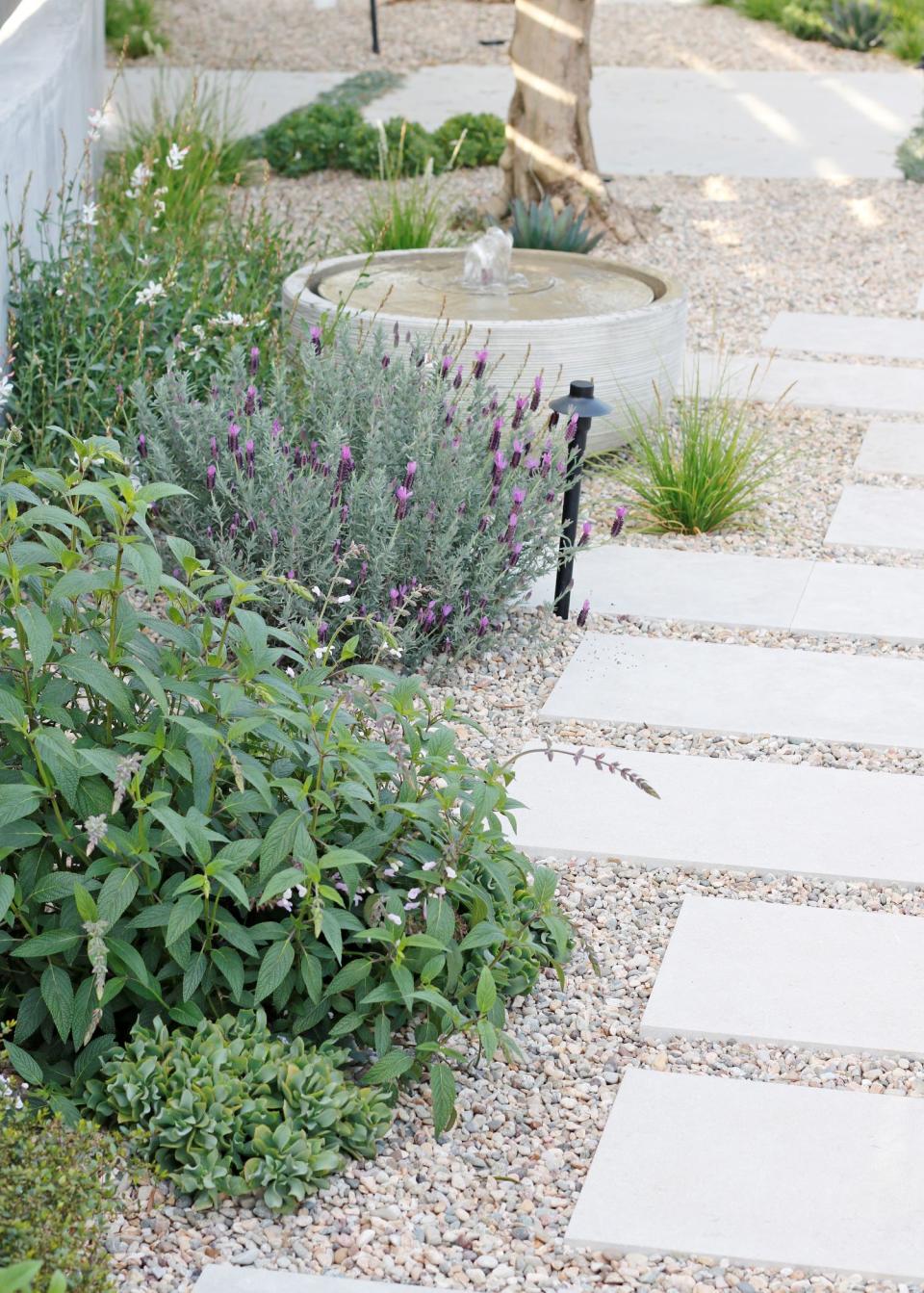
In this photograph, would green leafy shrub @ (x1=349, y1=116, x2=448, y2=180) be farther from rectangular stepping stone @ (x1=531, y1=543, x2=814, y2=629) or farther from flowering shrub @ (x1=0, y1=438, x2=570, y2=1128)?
flowering shrub @ (x1=0, y1=438, x2=570, y2=1128)

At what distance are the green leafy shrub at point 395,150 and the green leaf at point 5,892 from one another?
7091 mm

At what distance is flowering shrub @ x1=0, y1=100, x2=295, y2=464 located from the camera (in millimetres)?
4637

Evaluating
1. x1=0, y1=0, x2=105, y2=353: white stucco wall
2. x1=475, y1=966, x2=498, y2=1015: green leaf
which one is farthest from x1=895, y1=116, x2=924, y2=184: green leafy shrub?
x1=475, y1=966, x2=498, y2=1015: green leaf

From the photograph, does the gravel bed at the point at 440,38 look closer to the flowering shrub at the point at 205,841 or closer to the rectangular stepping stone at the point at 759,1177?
the flowering shrub at the point at 205,841

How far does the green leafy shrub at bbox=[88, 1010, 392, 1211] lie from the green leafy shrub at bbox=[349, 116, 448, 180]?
23.3 feet

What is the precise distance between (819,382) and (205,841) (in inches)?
179

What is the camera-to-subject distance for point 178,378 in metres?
4.48

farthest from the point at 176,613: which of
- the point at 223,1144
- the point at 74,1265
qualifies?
the point at 74,1265

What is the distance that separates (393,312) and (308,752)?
2927 millimetres

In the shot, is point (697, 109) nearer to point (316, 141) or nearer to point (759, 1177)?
point (316, 141)

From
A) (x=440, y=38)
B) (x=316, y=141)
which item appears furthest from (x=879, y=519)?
(x=440, y=38)

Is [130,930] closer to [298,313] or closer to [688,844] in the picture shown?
[688,844]

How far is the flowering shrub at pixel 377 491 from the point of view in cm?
397

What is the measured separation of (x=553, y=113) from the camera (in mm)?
7836
